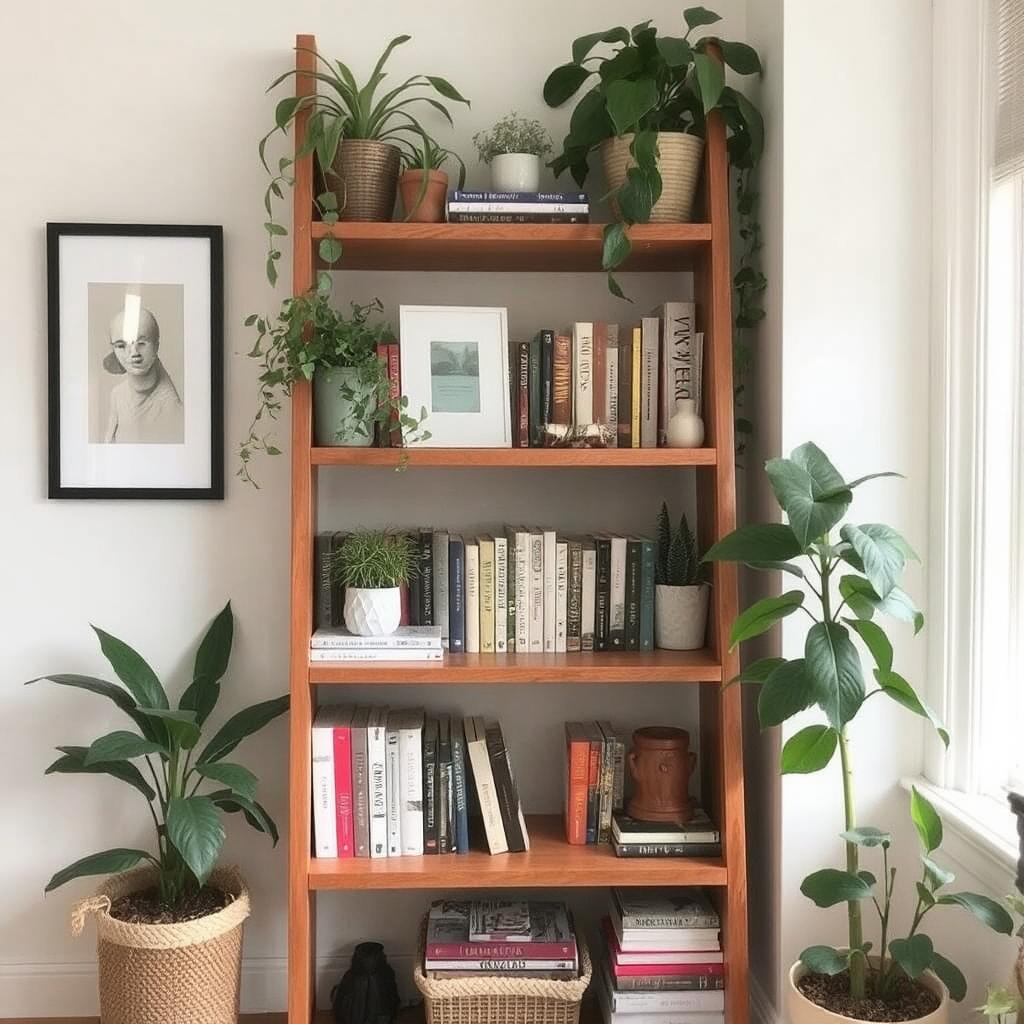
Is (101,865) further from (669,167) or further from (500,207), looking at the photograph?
(669,167)

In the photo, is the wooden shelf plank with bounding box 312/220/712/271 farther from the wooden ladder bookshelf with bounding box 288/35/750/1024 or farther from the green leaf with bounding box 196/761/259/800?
the green leaf with bounding box 196/761/259/800

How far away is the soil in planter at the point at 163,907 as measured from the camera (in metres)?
2.12

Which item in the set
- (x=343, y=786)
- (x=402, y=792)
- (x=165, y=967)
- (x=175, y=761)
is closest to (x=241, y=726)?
(x=175, y=761)

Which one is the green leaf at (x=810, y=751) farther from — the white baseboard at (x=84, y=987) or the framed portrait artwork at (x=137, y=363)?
the framed portrait artwork at (x=137, y=363)

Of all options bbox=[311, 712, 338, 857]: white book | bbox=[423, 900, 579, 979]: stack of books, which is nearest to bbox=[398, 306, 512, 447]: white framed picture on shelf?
bbox=[311, 712, 338, 857]: white book

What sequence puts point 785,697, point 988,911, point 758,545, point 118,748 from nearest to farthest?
point 988,911 → point 785,697 → point 758,545 → point 118,748

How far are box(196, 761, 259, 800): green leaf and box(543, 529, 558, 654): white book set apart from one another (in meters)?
0.63

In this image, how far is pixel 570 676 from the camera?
2.06 meters

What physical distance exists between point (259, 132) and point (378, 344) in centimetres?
58

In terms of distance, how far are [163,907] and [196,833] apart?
33cm

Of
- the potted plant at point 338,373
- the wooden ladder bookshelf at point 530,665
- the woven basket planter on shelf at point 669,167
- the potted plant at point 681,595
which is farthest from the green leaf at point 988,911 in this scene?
the woven basket planter on shelf at point 669,167

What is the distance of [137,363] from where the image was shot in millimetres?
2301

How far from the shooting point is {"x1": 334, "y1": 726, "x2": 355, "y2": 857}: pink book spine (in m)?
2.12

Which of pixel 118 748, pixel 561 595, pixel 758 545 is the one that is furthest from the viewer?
pixel 561 595
